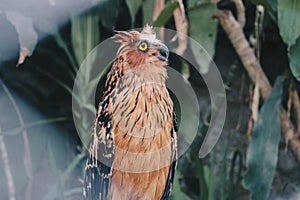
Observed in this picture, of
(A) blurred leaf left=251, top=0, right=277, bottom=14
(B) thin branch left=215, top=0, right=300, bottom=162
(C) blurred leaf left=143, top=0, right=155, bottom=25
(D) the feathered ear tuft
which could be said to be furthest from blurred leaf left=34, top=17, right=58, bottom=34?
(D) the feathered ear tuft

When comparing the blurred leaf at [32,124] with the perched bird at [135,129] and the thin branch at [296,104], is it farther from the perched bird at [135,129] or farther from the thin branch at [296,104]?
the perched bird at [135,129]

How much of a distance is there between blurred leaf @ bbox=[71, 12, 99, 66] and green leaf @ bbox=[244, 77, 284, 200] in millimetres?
548

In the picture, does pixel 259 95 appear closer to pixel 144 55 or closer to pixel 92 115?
pixel 92 115

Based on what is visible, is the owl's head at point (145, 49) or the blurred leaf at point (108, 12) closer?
the owl's head at point (145, 49)

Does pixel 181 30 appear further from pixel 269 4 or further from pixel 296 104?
pixel 296 104

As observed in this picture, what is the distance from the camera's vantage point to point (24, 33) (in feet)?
5.32

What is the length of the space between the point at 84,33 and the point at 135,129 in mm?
1132

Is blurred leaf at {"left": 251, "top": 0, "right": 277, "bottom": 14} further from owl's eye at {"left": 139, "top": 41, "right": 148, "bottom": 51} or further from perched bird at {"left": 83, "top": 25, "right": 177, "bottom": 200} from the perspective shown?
owl's eye at {"left": 139, "top": 41, "right": 148, "bottom": 51}

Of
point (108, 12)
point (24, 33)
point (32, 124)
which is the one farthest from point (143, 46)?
point (32, 124)

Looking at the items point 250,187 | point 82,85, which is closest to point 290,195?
point 250,187

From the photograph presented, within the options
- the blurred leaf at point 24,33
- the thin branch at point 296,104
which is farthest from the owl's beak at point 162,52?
the thin branch at point 296,104

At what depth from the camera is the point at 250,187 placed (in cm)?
173

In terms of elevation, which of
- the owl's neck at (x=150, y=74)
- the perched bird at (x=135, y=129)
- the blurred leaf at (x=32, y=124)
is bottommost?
the blurred leaf at (x=32, y=124)

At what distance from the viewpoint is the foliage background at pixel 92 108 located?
5.92ft
